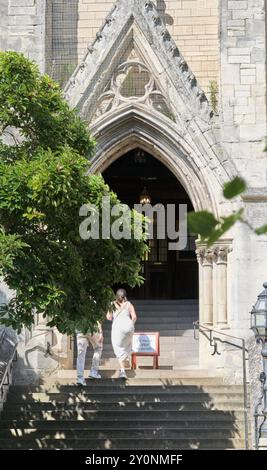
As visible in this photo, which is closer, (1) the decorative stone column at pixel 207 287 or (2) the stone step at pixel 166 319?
(1) the decorative stone column at pixel 207 287

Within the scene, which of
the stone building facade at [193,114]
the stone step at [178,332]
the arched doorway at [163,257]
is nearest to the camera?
the stone building facade at [193,114]

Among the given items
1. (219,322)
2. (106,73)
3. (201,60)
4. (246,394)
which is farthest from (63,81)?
(246,394)

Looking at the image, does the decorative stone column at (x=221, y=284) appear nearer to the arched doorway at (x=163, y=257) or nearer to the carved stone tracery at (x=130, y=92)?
the carved stone tracery at (x=130, y=92)

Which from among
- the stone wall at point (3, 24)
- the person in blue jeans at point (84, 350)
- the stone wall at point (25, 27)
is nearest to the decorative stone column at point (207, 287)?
the person in blue jeans at point (84, 350)

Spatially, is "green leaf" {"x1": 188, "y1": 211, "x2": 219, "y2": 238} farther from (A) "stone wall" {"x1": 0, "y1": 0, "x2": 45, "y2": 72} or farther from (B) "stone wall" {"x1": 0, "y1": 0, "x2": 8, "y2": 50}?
(B) "stone wall" {"x1": 0, "y1": 0, "x2": 8, "y2": 50}

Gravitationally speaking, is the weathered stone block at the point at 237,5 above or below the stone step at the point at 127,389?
above

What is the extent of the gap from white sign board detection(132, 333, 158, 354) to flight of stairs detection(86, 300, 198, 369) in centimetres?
106

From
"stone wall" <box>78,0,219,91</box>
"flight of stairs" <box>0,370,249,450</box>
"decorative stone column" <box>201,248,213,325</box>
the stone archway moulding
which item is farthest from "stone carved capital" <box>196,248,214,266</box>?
"stone wall" <box>78,0,219,91</box>

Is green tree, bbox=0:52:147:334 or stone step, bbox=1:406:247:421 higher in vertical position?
green tree, bbox=0:52:147:334

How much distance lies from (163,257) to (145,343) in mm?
7692

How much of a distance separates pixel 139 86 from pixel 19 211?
6357mm

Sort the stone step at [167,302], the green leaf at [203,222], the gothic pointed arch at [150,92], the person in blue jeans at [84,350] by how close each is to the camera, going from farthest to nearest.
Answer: the stone step at [167,302]
the gothic pointed arch at [150,92]
the person in blue jeans at [84,350]
the green leaf at [203,222]

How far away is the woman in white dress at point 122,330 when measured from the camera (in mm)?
15867

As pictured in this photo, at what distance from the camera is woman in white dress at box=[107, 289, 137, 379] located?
15.9 meters
